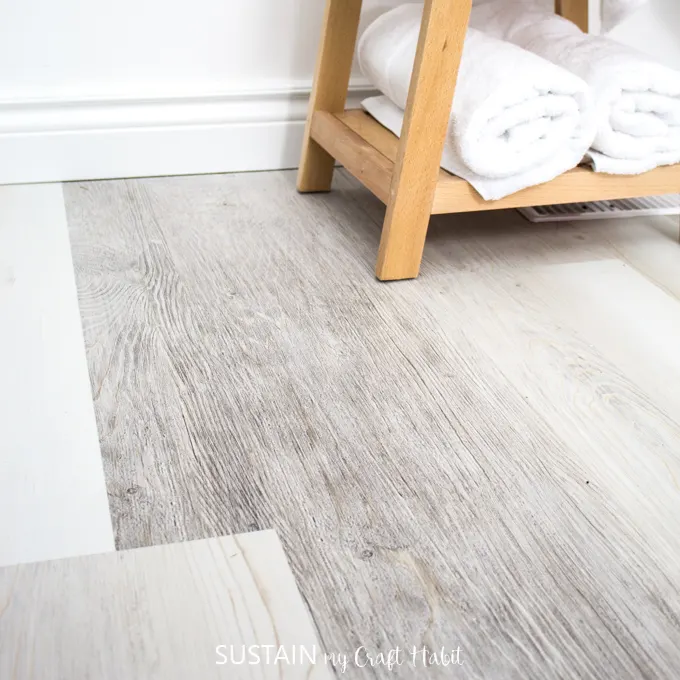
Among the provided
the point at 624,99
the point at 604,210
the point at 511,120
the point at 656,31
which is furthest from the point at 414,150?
the point at 656,31

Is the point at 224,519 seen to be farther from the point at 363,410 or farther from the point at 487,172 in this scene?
the point at 487,172

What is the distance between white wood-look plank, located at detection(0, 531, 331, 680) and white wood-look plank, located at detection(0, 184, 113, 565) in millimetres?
37

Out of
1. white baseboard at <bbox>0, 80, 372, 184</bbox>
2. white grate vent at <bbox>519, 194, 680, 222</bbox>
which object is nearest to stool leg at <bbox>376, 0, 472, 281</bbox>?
white grate vent at <bbox>519, 194, 680, 222</bbox>

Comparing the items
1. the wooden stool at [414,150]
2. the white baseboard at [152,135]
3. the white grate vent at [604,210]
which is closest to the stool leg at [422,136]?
the wooden stool at [414,150]

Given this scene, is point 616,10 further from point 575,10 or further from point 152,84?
point 152,84

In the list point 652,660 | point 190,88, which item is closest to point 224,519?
point 652,660

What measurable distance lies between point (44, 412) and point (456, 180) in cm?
62

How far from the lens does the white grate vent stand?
4.76 feet

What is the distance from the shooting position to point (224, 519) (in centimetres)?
77

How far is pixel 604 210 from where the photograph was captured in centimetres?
149

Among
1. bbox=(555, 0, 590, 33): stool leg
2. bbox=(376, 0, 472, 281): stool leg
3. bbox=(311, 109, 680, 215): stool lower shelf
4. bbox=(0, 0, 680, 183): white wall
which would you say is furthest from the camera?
bbox=(555, 0, 590, 33): stool leg

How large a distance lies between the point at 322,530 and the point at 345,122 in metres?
0.79

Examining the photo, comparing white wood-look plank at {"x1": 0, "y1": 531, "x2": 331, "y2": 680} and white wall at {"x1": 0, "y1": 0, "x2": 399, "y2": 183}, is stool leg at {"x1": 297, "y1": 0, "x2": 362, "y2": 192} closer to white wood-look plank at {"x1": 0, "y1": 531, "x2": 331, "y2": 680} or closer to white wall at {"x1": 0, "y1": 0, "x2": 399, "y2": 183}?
white wall at {"x1": 0, "y1": 0, "x2": 399, "y2": 183}

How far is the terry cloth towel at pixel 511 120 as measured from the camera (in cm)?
111
